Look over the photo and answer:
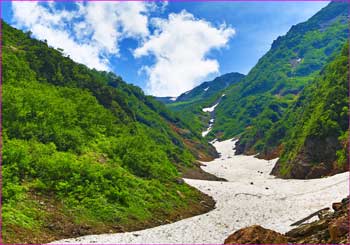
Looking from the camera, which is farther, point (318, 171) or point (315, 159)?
point (315, 159)

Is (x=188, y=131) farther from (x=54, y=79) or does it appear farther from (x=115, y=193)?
(x=115, y=193)

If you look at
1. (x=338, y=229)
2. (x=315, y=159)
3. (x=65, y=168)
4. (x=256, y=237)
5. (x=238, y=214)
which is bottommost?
(x=256, y=237)

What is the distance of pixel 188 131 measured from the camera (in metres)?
145

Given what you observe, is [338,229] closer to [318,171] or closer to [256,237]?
[256,237]

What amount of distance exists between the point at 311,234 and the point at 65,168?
17.2 meters

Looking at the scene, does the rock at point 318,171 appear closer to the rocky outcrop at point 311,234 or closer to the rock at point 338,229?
the rocky outcrop at point 311,234

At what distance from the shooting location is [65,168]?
2705cm

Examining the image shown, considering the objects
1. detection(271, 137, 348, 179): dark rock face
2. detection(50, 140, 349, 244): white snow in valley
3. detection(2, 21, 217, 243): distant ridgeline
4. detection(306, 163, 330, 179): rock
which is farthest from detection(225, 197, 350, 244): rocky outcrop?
detection(271, 137, 348, 179): dark rock face

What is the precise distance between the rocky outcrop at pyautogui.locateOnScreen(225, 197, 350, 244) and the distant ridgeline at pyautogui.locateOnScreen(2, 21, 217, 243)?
32.4 ft

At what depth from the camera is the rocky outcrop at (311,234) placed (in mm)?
13641

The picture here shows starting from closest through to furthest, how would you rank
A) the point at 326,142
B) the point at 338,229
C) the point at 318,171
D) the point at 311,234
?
the point at 338,229, the point at 311,234, the point at 318,171, the point at 326,142

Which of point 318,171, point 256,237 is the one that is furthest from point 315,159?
point 256,237

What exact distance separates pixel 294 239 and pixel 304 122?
55252mm

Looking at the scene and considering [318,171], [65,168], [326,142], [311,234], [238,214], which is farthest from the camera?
[326,142]
